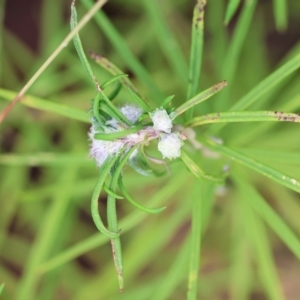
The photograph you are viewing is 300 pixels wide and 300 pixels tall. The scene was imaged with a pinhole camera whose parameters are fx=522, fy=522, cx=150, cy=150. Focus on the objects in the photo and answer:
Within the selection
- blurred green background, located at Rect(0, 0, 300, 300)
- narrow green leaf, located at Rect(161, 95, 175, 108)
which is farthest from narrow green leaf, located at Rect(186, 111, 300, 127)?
blurred green background, located at Rect(0, 0, 300, 300)

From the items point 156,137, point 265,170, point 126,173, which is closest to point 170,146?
point 156,137

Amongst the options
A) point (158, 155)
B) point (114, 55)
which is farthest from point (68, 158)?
point (114, 55)

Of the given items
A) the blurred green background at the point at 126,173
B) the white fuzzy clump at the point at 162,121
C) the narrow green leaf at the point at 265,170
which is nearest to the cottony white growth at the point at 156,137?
the white fuzzy clump at the point at 162,121

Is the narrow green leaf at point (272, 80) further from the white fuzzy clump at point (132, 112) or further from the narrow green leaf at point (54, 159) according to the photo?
the narrow green leaf at point (54, 159)

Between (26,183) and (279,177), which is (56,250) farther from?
(279,177)

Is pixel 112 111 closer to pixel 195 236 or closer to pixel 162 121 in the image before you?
pixel 162 121

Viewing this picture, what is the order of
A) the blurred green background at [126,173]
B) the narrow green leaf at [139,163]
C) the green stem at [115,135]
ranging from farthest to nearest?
the blurred green background at [126,173]
the narrow green leaf at [139,163]
the green stem at [115,135]

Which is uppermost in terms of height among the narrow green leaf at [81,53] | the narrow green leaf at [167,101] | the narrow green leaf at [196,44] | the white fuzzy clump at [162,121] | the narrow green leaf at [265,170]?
the narrow green leaf at [196,44]
